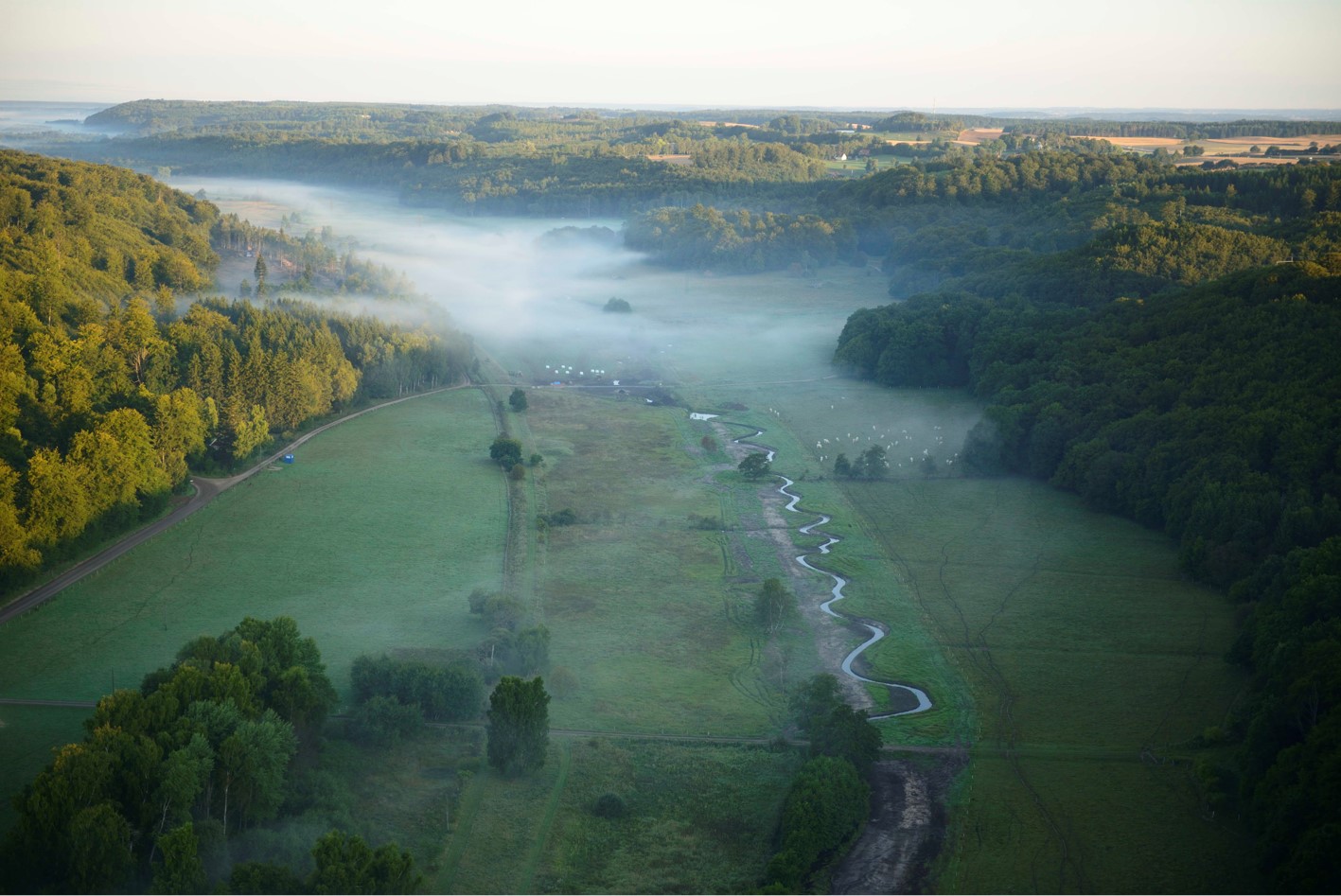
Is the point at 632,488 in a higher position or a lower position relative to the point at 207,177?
lower

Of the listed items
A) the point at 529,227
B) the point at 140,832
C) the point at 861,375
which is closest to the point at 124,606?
the point at 140,832

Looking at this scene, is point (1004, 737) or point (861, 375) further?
point (861, 375)

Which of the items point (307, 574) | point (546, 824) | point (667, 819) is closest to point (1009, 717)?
point (667, 819)

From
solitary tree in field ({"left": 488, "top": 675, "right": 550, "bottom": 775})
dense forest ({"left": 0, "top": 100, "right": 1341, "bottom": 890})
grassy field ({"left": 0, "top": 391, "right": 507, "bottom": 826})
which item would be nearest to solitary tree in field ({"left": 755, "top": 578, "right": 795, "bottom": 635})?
dense forest ({"left": 0, "top": 100, "right": 1341, "bottom": 890})

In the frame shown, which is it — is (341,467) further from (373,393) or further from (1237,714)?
(1237,714)

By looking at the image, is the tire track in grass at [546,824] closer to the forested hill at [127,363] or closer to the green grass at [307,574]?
the green grass at [307,574]

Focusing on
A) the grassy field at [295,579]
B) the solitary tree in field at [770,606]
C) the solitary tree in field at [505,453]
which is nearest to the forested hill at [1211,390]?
the solitary tree in field at [770,606]

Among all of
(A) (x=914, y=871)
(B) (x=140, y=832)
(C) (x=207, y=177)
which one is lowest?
(A) (x=914, y=871)

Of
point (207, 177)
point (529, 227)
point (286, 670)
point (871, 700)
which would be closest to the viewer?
point (286, 670)

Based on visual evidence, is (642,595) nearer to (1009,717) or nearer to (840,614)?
(840,614)
